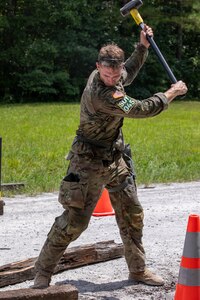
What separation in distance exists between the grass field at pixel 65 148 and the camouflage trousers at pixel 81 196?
4.47 m

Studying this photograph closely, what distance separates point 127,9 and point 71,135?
1041 centimetres

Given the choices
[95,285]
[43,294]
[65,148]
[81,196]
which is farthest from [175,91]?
[65,148]

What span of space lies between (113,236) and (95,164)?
2127mm

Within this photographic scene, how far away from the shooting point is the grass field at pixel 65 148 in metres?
10.9

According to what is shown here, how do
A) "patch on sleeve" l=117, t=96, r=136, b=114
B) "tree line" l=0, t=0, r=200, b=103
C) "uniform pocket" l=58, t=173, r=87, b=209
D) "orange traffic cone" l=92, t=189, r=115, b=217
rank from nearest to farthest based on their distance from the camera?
"patch on sleeve" l=117, t=96, r=136, b=114 < "uniform pocket" l=58, t=173, r=87, b=209 < "orange traffic cone" l=92, t=189, r=115, b=217 < "tree line" l=0, t=0, r=200, b=103

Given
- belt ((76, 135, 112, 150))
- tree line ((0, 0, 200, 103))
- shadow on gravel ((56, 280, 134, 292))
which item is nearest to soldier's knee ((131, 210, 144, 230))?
shadow on gravel ((56, 280, 134, 292))

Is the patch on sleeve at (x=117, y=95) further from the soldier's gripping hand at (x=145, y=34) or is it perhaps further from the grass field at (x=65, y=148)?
the grass field at (x=65, y=148)

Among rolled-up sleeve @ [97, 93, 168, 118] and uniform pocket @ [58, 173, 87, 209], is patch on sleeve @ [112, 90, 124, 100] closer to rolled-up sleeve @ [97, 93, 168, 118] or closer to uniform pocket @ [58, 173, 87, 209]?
rolled-up sleeve @ [97, 93, 168, 118]

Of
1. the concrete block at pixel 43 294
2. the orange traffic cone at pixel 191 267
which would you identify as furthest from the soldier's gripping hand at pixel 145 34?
the concrete block at pixel 43 294

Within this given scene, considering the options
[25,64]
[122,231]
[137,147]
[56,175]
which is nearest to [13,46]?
[25,64]

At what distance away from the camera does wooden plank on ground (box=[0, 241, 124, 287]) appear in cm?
537

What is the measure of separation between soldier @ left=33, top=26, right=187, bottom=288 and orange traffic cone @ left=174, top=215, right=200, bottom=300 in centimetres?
82

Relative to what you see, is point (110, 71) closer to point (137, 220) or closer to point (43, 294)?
point (137, 220)

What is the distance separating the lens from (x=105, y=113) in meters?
4.97
